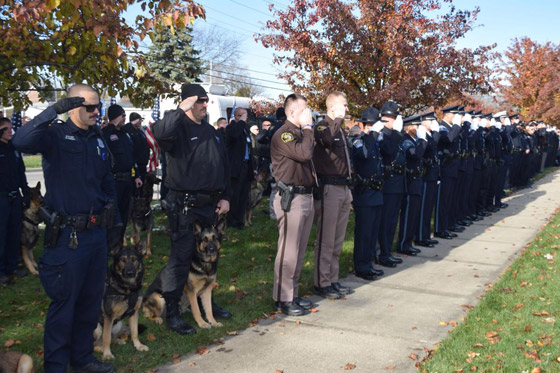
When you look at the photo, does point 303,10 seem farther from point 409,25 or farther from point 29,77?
point 29,77

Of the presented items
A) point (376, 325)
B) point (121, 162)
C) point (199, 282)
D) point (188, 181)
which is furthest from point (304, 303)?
point (121, 162)

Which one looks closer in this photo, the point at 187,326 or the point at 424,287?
the point at 187,326

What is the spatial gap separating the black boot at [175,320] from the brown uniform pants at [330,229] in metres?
1.93

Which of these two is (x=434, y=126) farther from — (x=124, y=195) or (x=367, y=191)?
(x=124, y=195)

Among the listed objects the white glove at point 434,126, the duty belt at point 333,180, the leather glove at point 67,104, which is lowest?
the duty belt at point 333,180

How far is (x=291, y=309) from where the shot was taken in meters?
5.76

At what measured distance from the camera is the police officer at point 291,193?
18.4 ft

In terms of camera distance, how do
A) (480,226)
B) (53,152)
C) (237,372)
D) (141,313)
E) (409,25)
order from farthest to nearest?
(480,226), (409,25), (141,313), (237,372), (53,152)

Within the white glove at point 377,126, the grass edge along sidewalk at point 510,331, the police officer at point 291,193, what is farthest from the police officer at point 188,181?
the white glove at point 377,126

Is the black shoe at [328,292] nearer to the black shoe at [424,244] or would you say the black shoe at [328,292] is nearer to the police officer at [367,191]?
the police officer at [367,191]

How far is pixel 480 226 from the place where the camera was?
38.1ft

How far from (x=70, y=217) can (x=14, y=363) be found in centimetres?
105

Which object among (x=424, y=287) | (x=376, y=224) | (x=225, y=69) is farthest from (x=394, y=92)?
(x=225, y=69)

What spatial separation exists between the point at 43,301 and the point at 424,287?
15.2 ft
